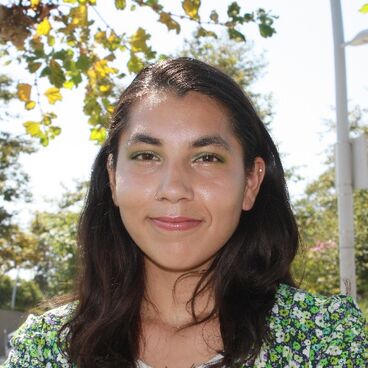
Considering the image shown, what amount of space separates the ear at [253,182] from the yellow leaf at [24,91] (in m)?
2.37

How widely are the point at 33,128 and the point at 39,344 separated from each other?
2.71m

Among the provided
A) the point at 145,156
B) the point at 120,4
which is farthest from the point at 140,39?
the point at 145,156

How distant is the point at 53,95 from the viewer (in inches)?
181

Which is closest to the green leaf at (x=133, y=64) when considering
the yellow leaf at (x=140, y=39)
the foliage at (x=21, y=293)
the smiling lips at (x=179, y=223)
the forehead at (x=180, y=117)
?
the yellow leaf at (x=140, y=39)

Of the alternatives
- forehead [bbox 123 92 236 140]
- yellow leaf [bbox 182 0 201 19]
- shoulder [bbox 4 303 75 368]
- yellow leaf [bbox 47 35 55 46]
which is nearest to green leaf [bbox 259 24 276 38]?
yellow leaf [bbox 182 0 201 19]

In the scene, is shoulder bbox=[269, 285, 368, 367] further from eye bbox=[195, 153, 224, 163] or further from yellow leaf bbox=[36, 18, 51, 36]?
yellow leaf bbox=[36, 18, 51, 36]

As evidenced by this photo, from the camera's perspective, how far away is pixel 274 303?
2.48 meters

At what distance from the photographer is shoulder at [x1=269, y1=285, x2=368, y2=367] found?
2.24m

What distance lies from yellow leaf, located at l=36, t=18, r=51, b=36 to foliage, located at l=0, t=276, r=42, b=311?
135ft

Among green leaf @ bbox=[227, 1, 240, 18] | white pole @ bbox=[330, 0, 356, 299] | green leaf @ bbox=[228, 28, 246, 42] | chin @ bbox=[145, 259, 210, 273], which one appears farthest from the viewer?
white pole @ bbox=[330, 0, 356, 299]

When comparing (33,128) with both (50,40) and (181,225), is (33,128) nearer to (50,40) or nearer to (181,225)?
(50,40)

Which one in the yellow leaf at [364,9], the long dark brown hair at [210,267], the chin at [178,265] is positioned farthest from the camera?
the yellow leaf at [364,9]

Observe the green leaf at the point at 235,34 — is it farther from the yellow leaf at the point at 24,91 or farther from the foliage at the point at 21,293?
the foliage at the point at 21,293

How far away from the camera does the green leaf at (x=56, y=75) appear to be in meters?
4.55
